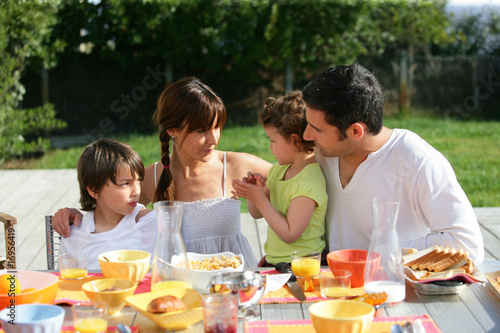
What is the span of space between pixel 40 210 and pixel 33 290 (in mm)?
4487

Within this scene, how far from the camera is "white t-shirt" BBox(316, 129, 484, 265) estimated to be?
237 centimetres

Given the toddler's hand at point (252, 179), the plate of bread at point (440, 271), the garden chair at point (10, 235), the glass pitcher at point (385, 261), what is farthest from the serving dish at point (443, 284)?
the garden chair at point (10, 235)

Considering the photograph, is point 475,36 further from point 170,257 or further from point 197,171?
point 170,257

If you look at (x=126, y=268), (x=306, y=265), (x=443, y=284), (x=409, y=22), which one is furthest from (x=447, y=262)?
(x=409, y=22)

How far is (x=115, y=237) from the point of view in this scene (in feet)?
9.06

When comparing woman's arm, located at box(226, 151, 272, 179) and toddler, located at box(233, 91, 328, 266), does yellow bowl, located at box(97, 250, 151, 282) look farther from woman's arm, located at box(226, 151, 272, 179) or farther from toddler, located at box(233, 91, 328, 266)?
woman's arm, located at box(226, 151, 272, 179)

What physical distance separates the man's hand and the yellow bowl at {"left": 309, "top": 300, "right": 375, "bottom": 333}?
4.94 ft

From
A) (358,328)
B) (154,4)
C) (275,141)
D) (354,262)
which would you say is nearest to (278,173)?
(275,141)

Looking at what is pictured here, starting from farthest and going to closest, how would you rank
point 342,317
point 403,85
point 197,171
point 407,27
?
point 407,27
point 403,85
point 197,171
point 342,317

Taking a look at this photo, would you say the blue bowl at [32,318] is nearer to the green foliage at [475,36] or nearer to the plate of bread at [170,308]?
the plate of bread at [170,308]

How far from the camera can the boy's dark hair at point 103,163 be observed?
2.74m

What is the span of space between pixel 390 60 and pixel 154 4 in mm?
5037

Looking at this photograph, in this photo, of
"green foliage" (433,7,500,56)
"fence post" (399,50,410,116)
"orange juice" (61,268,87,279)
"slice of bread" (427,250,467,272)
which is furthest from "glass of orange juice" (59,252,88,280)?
"green foliage" (433,7,500,56)

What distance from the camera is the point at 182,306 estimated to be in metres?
1.68
